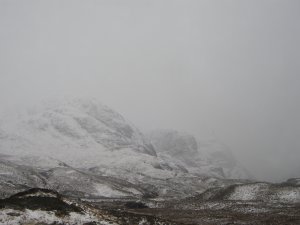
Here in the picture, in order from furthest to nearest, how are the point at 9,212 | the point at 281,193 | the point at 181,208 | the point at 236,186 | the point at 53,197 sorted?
the point at 236,186 → the point at 281,193 → the point at 181,208 → the point at 53,197 → the point at 9,212

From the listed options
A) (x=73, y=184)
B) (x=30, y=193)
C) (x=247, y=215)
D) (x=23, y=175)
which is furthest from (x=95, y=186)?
(x=30, y=193)

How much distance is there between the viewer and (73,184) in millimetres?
122875

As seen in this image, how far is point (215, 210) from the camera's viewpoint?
182ft

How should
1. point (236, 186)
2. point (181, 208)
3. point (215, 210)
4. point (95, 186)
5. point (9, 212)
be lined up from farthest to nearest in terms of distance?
point (95, 186)
point (236, 186)
point (181, 208)
point (215, 210)
point (9, 212)

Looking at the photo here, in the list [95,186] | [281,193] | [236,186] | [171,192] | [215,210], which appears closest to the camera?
[215,210]

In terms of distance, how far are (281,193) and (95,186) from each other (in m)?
62.4

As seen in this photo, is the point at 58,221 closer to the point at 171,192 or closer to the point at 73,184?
the point at 73,184

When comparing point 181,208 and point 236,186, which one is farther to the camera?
point 236,186

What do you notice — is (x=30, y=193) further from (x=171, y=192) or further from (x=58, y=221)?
(x=171, y=192)

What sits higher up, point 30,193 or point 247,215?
point 30,193

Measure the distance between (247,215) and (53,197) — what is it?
77.9 ft

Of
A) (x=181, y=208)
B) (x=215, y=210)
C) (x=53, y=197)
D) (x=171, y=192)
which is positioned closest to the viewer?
(x=53, y=197)

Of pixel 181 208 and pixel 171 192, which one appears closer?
pixel 181 208

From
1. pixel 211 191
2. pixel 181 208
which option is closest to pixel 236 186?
pixel 211 191
